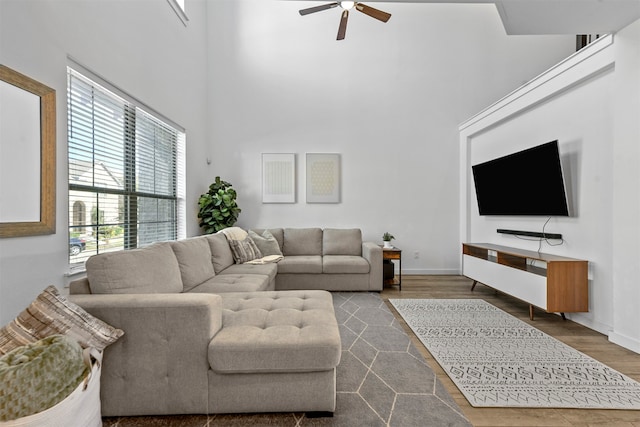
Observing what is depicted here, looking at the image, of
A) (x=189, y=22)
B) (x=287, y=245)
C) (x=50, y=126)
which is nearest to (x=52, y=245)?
(x=50, y=126)

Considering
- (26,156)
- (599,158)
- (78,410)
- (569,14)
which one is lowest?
(78,410)

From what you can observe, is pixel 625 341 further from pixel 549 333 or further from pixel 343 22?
pixel 343 22

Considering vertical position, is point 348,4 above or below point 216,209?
above

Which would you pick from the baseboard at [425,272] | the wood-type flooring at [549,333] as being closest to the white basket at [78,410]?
the wood-type flooring at [549,333]

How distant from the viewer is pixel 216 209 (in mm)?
4590

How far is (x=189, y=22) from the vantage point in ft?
14.0

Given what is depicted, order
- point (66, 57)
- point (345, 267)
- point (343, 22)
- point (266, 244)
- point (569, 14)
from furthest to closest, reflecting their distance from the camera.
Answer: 1. point (266, 244)
2. point (345, 267)
3. point (343, 22)
4. point (569, 14)
5. point (66, 57)

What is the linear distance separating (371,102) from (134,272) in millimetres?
4437

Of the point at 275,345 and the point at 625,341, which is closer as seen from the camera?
the point at 275,345

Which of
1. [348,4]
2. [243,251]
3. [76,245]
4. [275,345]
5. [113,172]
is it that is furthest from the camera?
[243,251]

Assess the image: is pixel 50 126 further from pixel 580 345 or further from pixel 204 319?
pixel 580 345

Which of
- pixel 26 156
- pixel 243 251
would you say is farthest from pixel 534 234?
pixel 26 156

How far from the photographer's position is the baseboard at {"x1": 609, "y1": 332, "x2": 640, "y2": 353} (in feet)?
7.74

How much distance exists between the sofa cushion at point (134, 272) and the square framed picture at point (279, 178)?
9.25 ft
